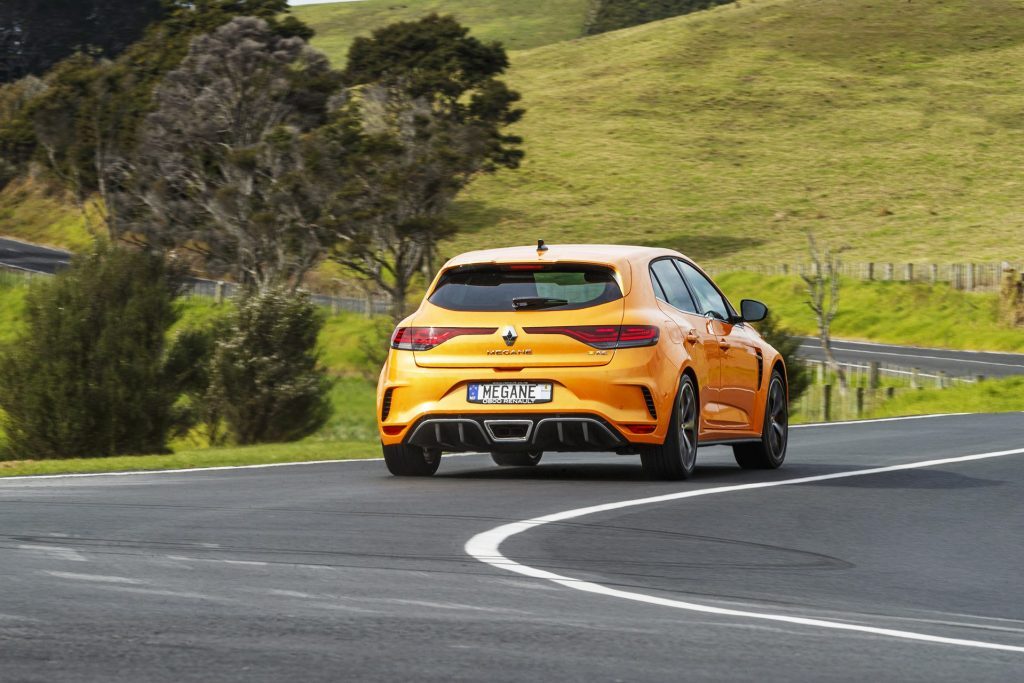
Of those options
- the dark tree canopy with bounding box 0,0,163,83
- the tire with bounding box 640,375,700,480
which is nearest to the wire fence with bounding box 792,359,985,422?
the tire with bounding box 640,375,700,480

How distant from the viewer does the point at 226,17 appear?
239 feet

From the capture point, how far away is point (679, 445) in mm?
12867

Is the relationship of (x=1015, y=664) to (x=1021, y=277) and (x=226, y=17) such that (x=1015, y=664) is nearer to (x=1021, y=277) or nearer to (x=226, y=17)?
(x=1021, y=277)

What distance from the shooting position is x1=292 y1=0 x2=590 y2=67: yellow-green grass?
546 feet

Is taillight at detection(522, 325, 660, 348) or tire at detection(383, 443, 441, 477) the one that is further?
tire at detection(383, 443, 441, 477)

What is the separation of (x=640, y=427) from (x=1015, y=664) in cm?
634

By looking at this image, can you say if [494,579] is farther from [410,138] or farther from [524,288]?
[410,138]

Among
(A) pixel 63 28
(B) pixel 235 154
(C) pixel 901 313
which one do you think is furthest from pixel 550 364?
(A) pixel 63 28

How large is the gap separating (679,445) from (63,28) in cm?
10073

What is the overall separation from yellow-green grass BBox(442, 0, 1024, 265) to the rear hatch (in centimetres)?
6188

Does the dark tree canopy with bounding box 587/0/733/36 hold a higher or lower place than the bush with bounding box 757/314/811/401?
higher

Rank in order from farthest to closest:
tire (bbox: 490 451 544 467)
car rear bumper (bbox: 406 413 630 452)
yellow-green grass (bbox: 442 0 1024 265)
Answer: yellow-green grass (bbox: 442 0 1024 265), tire (bbox: 490 451 544 467), car rear bumper (bbox: 406 413 630 452)

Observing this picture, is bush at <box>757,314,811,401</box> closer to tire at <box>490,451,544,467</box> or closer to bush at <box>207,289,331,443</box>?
bush at <box>207,289,331,443</box>

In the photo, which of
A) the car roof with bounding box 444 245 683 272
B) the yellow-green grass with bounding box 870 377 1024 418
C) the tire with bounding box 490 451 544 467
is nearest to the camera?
the car roof with bounding box 444 245 683 272
